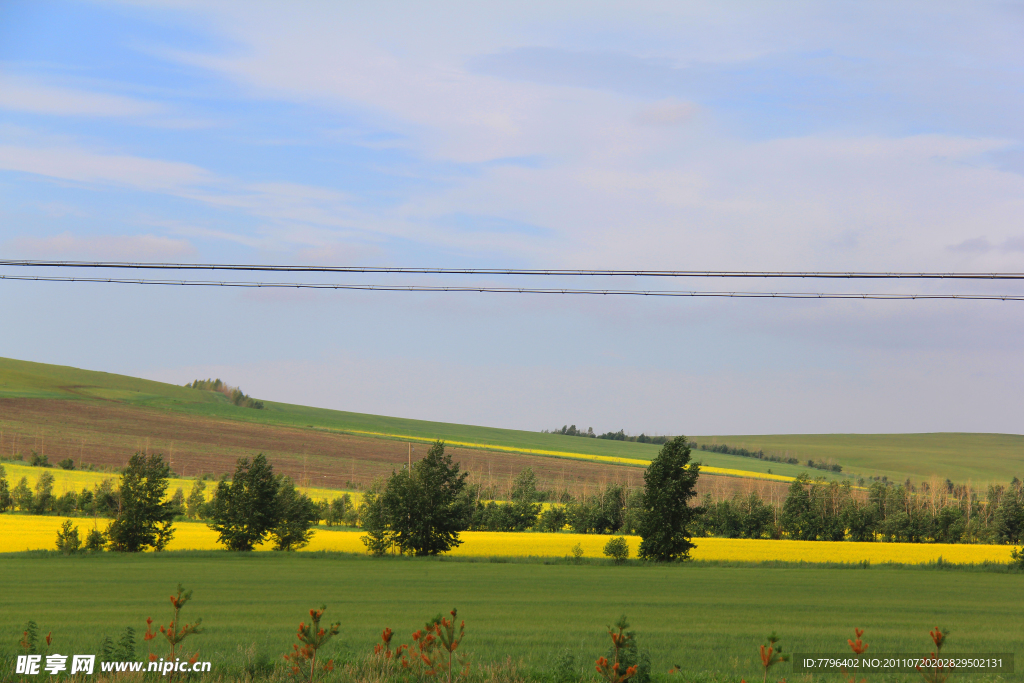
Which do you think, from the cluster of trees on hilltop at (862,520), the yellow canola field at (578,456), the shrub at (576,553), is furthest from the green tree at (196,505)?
the yellow canola field at (578,456)

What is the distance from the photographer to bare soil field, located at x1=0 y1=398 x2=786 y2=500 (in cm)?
11244

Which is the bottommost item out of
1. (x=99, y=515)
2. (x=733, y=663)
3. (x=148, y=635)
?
(x=99, y=515)

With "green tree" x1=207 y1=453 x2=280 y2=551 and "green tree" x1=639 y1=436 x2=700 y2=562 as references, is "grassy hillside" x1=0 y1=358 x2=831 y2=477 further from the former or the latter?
"green tree" x1=639 y1=436 x2=700 y2=562

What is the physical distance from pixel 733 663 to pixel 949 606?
20.2 metres

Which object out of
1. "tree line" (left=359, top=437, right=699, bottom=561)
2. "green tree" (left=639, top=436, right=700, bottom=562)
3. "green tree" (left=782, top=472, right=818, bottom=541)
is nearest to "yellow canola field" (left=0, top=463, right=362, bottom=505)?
"tree line" (left=359, top=437, right=699, bottom=561)

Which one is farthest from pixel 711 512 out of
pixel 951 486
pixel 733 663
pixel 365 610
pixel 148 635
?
pixel 951 486

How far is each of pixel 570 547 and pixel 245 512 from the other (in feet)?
88.0

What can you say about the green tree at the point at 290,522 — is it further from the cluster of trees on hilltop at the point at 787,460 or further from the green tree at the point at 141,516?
the cluster of trees on hilltop at the point at 787,460

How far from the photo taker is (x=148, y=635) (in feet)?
31.7

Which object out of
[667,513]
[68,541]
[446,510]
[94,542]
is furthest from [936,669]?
[94,542]

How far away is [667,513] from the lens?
57531 millimetres

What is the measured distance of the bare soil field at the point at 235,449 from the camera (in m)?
112

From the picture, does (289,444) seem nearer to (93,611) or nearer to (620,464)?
(620,464)

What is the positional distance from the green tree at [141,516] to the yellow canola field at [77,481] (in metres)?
22.8
